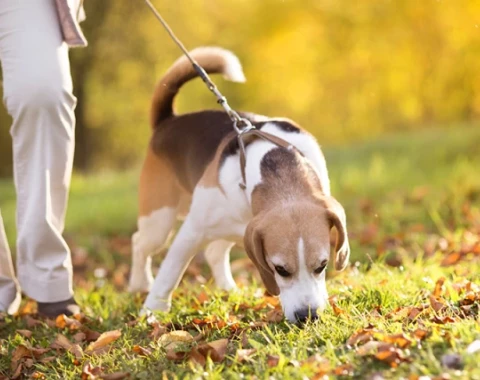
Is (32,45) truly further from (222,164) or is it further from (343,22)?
(343,22)

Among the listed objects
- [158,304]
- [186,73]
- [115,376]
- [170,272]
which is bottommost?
[158,304]

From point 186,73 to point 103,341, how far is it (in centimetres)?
195

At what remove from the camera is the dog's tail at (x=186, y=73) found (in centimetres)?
473

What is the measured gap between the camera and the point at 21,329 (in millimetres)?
4133

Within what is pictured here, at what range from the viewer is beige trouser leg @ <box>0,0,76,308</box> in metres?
3.92

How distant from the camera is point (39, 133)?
4.00 metres

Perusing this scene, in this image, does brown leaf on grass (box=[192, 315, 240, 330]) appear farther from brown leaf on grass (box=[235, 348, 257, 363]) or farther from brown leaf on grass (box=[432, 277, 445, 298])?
brown leaf on grass (box=[432, 277, 445, 298])

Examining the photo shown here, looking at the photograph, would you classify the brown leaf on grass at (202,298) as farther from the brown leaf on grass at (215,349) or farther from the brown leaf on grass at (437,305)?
the brown leaf on grass at (437,305)

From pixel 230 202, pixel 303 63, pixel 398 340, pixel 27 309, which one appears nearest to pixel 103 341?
pixel 230 202

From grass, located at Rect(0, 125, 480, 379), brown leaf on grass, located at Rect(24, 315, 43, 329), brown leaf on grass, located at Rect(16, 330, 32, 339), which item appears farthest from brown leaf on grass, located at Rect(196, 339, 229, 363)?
brown leaf on grass, located at Rect(24, 315, 43, 329)

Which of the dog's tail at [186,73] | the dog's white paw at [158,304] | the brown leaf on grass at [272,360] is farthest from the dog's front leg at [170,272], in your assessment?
the brown leaf on grass at [272,360]

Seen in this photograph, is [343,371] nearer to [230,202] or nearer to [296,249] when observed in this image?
[296,249]

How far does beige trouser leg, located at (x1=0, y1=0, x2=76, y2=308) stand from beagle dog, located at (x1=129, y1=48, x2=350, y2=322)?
60cm

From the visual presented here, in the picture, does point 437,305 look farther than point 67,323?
No
